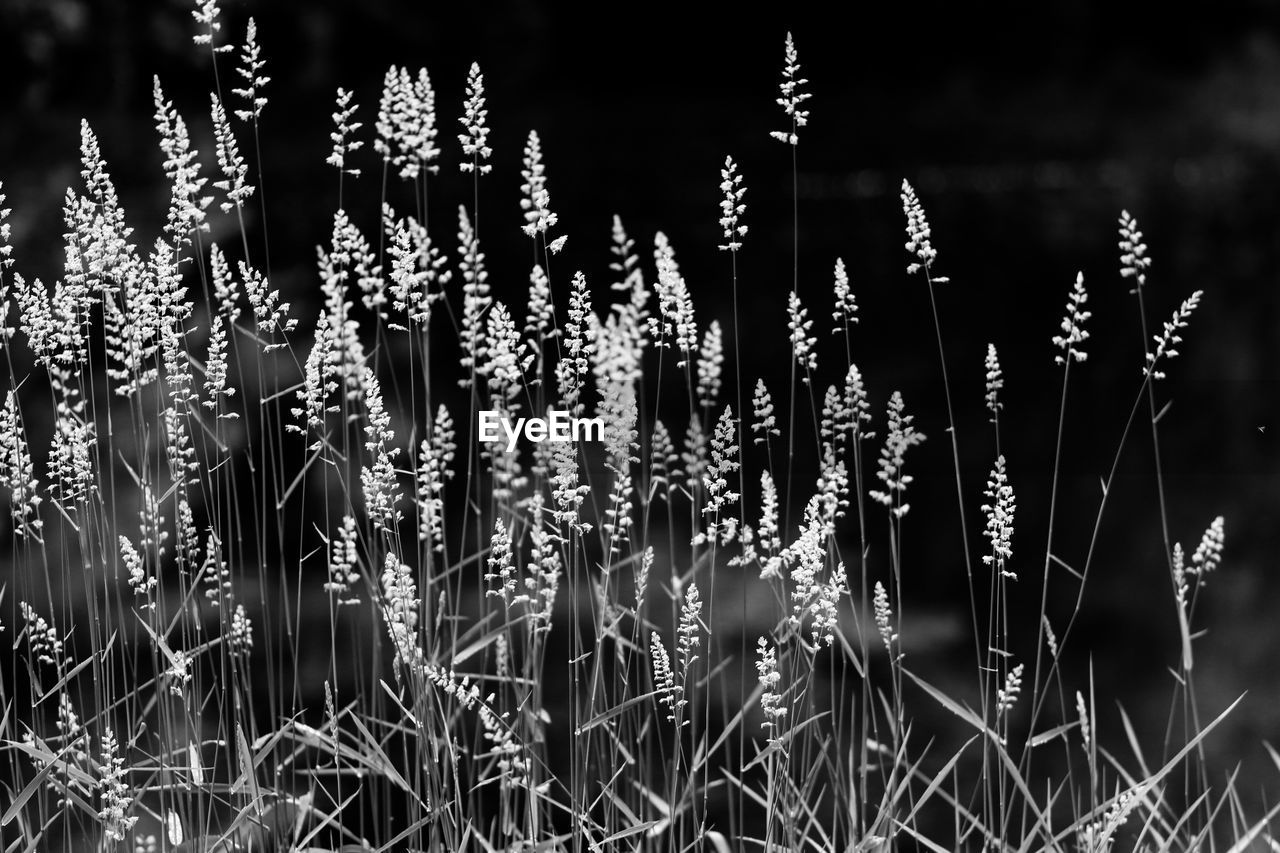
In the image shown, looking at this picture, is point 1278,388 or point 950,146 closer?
point 1278,388

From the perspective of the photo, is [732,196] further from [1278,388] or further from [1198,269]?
[1198,269]

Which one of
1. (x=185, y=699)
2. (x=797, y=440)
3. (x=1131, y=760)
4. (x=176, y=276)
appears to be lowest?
(x=1131, y=760)

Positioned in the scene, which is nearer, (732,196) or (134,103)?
(732,196)

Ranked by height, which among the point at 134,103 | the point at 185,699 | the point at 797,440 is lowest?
the point at 797,440

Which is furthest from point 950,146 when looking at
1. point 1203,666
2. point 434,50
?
point 1203,666

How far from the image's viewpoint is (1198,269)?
14.5 m

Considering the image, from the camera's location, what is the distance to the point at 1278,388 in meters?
10.5

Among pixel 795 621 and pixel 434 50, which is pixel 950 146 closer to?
pixel 434 50

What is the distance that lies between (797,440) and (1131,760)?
13.0 ft

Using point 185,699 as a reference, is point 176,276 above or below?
above

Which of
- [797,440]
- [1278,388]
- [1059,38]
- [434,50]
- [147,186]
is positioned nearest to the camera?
[797,440]

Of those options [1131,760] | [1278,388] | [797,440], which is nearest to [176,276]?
[1131,760]

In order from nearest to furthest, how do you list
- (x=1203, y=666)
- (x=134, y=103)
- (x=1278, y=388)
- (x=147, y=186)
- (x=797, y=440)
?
(x=1203, y=666)
(x=797, y=440)
(x=1278, y=388)
(x=147, y=186)
(x=134, y=103)

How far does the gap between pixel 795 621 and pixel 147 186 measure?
457 inches
